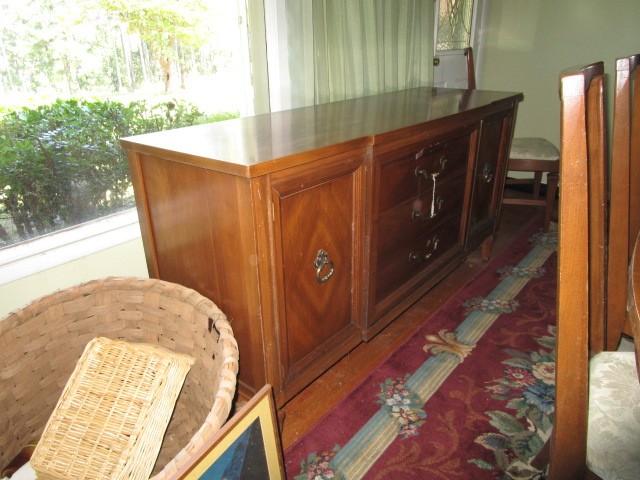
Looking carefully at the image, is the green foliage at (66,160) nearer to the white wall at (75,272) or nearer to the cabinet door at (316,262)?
the white wall at (75,272)


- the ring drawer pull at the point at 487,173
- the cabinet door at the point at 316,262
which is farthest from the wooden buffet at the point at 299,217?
the ring drawer pull at the point at 487,173

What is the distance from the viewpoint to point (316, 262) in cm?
106

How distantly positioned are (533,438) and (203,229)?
1.06m

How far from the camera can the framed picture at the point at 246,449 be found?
673 millimetres

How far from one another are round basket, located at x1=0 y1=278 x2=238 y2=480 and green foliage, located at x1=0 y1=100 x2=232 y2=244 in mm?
321

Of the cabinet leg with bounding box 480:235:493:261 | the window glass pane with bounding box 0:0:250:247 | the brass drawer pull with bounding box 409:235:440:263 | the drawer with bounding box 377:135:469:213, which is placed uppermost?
the window glass pane with bounding box 0:0:250:247

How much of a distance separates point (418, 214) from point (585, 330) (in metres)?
0.83

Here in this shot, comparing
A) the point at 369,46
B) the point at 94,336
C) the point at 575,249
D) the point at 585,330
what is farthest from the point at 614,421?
the point at 369,46

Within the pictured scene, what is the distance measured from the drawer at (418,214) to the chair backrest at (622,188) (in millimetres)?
542

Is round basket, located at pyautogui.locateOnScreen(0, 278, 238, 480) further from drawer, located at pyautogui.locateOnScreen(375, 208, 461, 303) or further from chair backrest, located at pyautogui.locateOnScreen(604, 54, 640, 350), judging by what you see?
chair backrest, located at pyautogui.locateOnScreen(604, 54, 640, 350)

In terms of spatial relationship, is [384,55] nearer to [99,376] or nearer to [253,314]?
[253,314]

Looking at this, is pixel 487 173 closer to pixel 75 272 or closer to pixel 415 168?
pixel 415 168

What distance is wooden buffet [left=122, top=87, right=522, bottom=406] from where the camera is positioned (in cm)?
91

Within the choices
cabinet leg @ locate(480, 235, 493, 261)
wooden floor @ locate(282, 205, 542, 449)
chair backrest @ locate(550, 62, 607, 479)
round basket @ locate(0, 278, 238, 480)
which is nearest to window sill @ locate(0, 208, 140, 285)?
round basket @ locate(0, 278, 238, 480)
